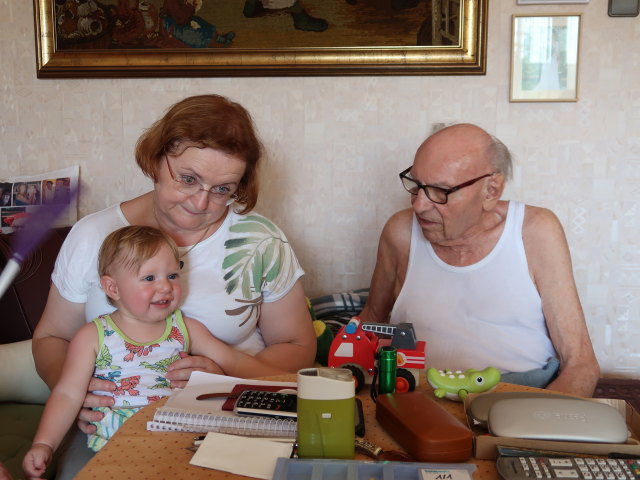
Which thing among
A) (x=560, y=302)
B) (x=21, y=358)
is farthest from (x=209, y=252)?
(x=560, y=302)

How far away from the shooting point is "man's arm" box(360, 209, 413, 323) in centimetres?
203

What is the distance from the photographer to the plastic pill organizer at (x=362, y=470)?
36.0 inches

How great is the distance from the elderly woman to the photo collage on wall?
0.90m

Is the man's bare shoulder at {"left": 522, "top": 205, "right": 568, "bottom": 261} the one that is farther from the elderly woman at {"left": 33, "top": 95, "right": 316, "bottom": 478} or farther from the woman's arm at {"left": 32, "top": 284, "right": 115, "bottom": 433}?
the woman's arm at {"left": 32, "top": 284, "right": 115, "bottom": 433}

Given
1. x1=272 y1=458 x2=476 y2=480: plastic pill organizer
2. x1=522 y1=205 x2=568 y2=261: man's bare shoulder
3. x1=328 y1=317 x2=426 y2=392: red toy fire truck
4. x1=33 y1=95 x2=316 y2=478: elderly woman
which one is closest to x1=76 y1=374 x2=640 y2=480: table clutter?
x1=272 y1=458 x2=476 y2=480: plastic pill organizer

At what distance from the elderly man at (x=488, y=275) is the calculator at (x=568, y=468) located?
781 mm

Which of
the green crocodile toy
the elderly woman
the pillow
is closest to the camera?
the green crocodile toy

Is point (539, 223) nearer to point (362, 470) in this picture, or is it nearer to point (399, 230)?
point (399, 230)

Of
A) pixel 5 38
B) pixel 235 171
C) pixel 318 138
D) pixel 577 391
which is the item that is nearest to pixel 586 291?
pixel 577 391

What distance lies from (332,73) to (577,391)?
1.48 metres

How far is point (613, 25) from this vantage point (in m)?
2.39

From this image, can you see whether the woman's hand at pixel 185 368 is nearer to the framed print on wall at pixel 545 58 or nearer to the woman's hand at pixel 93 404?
the woman's hand at pixel 93 404

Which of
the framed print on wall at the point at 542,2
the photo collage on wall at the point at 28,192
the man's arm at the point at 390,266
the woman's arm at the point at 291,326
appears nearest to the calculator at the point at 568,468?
the woman's arm at the point at 291,326

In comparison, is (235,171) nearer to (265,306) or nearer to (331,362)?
(265,306)
